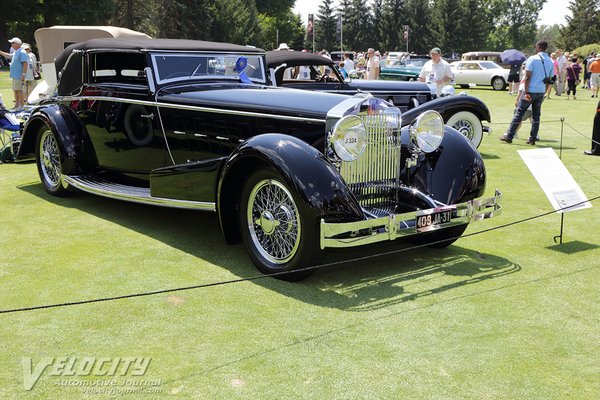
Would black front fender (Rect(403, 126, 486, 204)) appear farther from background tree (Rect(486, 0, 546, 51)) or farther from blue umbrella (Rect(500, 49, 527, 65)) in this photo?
background tree (Rect(486, 0, 546, 51))

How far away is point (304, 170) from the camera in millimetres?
4363

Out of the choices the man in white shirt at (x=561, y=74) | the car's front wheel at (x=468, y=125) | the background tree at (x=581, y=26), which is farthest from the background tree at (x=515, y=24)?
the car's front wheel at (x=468, y=125)

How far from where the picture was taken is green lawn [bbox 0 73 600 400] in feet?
10.5

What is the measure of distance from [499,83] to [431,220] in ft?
86.3

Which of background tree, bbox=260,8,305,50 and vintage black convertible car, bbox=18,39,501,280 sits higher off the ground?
background tree, bbox=260,8,305,50

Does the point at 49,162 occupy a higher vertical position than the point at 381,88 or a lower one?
lower

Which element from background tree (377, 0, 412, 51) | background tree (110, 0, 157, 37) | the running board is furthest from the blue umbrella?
background tree (377, 0, 412, 51)

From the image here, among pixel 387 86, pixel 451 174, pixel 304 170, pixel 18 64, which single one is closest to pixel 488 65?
pixel 387 86

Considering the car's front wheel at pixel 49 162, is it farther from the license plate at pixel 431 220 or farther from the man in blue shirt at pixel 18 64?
the man in blue shirt at pixel 18 64

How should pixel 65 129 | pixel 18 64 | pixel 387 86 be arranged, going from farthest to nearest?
pixel 18 64
pixel 387 86
pixel 65 129

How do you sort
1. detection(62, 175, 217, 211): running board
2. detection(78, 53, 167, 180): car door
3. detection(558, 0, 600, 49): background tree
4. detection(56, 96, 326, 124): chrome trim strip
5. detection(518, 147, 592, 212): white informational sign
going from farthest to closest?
detection(558, 0, 600, 49): background tree < detection(78, 53, 167, 180): car door < detection(518, 147, 592, 212): white informational sign < detection(62, 175, 217, 211): running board < detection(56, 96, 326, 124): chrome trim strip

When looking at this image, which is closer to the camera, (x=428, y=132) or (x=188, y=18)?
(x=428, y=132)

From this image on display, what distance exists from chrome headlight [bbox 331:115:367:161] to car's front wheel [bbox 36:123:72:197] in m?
3.88

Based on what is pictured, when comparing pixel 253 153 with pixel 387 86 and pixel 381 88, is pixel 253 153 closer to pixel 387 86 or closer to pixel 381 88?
pixel 381 88
